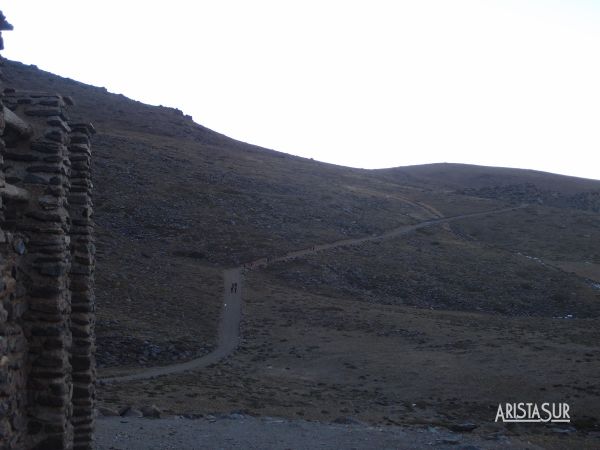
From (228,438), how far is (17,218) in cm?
853

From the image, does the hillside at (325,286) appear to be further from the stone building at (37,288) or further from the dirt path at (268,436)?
the stone building at (37,288)

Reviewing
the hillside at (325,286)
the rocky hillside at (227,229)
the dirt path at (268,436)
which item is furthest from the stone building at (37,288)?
the rocky hillside at (227,229)

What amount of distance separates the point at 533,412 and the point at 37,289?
49.0ft

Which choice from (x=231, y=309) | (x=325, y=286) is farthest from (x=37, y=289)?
(x=325, y=286)

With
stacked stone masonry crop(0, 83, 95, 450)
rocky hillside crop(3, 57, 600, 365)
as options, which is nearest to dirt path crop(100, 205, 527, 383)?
rocky hillside crop(3, 57, 600, 365)

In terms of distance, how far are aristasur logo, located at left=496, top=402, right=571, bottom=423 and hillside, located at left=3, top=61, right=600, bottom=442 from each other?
0.55 meters

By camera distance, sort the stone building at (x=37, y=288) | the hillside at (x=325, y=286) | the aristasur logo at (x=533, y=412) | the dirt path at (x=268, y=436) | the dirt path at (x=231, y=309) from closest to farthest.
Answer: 1. the stone building at (x=37, y=288)
2. the dirt path at (x=268, y=436)
3. the aristasur logo at (x=533, y=412)
4. the hillside at (x=325, y=286)
5. the dirt path at (x=231, y=309)

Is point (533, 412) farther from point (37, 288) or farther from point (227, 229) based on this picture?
point (227, 229)

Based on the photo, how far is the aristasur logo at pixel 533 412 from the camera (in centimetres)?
1775

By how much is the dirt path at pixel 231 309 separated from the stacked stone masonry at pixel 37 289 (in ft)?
43.5

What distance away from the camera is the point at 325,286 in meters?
41.6

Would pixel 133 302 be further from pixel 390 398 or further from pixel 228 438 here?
pixel 228 438

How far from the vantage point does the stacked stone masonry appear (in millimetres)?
6652

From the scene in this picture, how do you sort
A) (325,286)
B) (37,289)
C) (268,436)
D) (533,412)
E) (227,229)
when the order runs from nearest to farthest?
1. (37,289)
2. (268,436)
3. (533,412)
4. (325,286)
5. (227,229)
